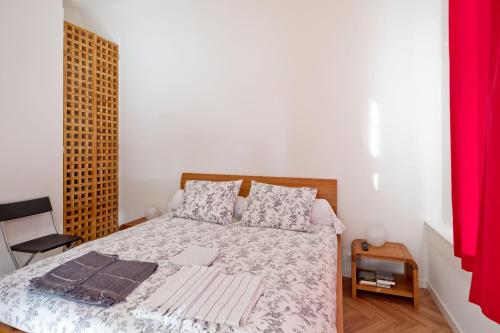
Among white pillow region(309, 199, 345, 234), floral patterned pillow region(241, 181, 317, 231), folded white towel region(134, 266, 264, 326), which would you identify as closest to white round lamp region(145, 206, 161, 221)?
floral patterned pillow region(241, 181, 317, 231)

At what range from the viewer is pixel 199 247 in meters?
1.82

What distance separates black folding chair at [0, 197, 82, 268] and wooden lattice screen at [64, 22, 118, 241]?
0.41 meters

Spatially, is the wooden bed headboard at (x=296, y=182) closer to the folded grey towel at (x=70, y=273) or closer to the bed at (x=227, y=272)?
the bed at (x=227, y=272)

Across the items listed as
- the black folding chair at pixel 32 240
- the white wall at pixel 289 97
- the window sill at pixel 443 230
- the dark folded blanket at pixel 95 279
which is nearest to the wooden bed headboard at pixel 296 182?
the white wall at pixel 289 97

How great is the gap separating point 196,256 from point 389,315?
148cm

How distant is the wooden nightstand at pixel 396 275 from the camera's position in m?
2.07

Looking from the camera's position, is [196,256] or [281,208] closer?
[196,256]

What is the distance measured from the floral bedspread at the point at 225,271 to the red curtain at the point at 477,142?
0.61m

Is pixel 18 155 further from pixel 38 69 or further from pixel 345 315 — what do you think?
→ pixel 345 315

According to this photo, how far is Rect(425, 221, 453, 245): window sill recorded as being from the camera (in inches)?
76.7

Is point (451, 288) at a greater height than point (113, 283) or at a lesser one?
lesser

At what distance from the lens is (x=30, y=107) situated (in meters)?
2.34

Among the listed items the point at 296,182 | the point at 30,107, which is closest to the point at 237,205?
the point at 296,182

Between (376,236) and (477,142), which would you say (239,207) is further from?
(477,142)
